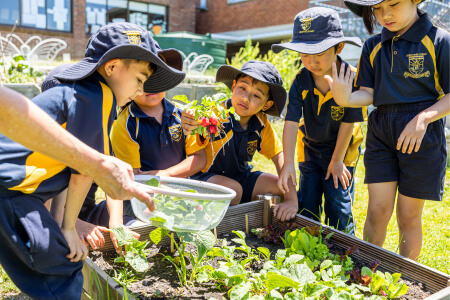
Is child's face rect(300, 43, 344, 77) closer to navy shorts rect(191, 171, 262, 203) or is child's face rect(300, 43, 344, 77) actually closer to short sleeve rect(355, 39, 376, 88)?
short sleeve rect(355, 39, 376, 88)

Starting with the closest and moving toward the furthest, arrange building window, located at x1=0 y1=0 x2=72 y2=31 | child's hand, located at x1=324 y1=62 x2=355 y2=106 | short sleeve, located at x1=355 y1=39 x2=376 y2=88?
child's hand, located at x1=324 y1=62 x2=355 y2=106
short sleeve, located at x1=355 y1=39 x2=376 y2=88
building window, located at x1=0 y1=0 x2=72 y2=31

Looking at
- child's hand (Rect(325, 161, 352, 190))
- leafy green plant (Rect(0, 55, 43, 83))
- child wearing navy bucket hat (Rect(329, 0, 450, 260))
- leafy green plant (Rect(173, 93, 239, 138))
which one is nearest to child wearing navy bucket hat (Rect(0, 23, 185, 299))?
leafy green plant (Rect(173, 93, 239, 138))

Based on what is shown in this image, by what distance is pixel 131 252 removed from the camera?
5.73 ft

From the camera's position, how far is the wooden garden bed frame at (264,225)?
1601 millimetres

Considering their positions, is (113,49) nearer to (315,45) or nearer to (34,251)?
(34,251)

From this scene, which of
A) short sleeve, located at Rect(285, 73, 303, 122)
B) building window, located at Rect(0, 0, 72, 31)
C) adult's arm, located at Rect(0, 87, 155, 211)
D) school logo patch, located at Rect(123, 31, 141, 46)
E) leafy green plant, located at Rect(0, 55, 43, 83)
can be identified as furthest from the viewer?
building window, located at Rect(0, 0, 72, 31)

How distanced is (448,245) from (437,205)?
41.6 inches

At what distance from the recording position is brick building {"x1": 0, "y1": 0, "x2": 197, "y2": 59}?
42.2 ft

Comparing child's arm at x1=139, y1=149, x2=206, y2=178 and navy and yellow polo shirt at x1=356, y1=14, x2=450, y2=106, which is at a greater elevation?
navy and yellow polo shirt at x1=356, y1=14, x2=450, y2=106

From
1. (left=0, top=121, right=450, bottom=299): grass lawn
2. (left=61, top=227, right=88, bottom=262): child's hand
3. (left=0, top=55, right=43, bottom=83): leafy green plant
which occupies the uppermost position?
(left=0, top=55, right=43, bottom=83): leafy green plant

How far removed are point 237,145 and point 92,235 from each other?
1.20 metres

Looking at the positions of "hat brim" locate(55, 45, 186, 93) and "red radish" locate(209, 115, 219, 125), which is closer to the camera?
"hat brim" locate(55, 45, 186, 93)

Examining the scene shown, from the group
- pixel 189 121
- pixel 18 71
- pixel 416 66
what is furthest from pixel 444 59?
pixel 18 71

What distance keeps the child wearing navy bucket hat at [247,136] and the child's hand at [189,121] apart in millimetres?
344
